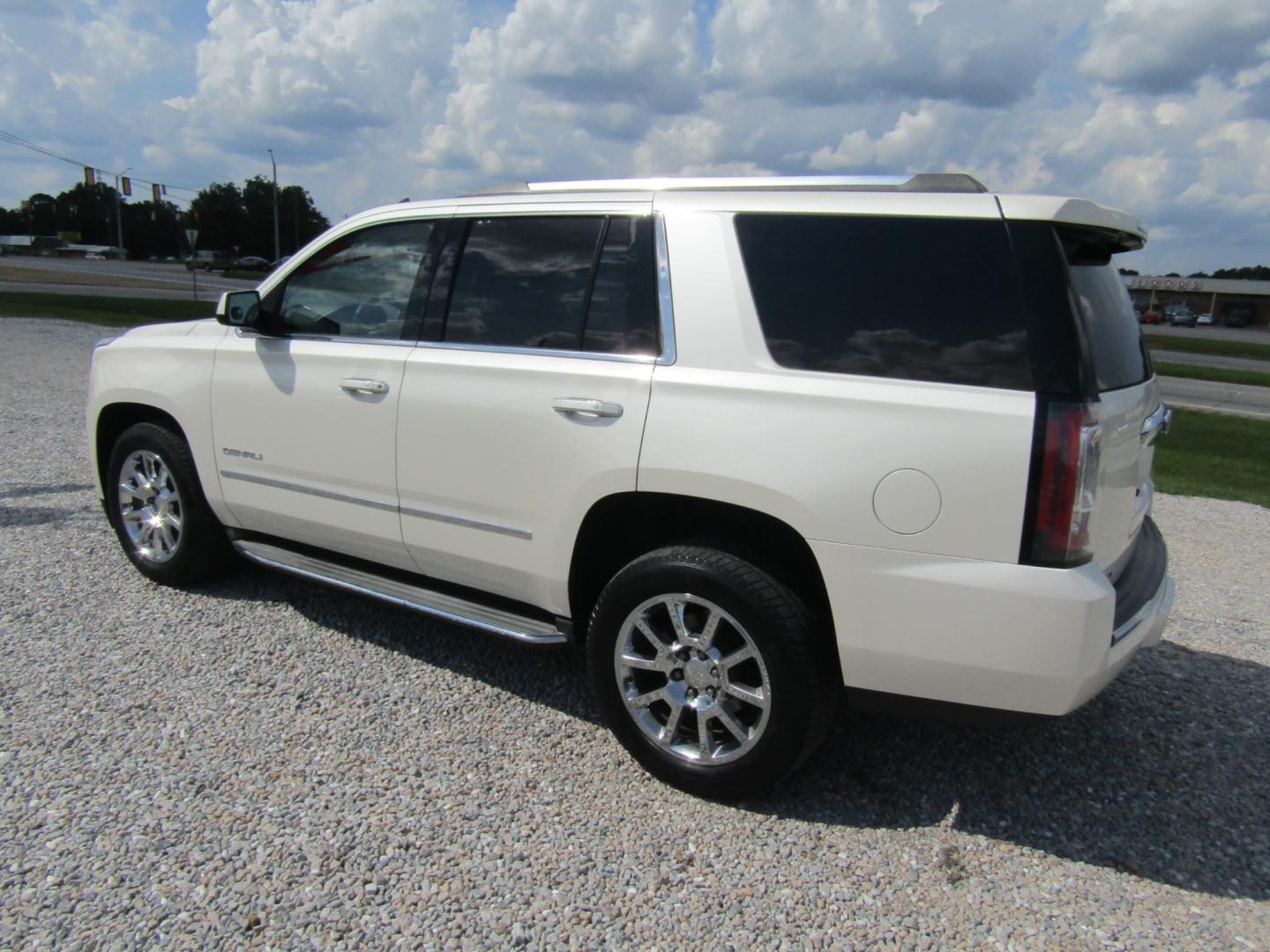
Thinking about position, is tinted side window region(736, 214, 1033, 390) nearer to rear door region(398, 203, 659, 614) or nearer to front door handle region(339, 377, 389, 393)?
rear door region(398, 203, 659, 614)

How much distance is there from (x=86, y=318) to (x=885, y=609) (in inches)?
886

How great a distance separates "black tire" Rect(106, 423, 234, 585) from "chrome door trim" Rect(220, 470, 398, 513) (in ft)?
1.00

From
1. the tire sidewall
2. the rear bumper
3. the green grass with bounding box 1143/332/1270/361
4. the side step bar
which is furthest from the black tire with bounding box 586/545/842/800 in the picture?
the green grass with bounding box 1143/332/1270/361

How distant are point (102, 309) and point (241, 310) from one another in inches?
903

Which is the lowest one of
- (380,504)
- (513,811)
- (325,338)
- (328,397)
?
(513,811)

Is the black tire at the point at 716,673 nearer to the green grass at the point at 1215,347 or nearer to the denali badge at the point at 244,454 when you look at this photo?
the denali badge at the point at 244,454

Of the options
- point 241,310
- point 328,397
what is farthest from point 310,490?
point 241,310

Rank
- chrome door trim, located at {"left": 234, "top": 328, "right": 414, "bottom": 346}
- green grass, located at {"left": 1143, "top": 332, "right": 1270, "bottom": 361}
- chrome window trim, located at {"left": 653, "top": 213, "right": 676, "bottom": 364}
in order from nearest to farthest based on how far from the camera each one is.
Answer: chrome window trim, located at {"left": 653, "top": 213, "right": 676, "bottom": 364}
chrome door trim, located at {"left": 234, "top": 328, "right": 414, "bottom": 346}
green grass, located at {"left": 1143, "top": 332, "right": 1270, "bottom": 361}

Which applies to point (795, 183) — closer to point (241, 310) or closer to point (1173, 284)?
point (241, 310)

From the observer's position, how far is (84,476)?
22.8 feet

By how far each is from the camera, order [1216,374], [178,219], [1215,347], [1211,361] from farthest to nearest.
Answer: [178,219] → [1215,347] → [1211,361] → [1216,374]

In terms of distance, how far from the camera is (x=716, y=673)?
9.80 feet

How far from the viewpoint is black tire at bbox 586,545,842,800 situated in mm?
2820

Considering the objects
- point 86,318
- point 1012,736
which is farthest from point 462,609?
point 86,318
